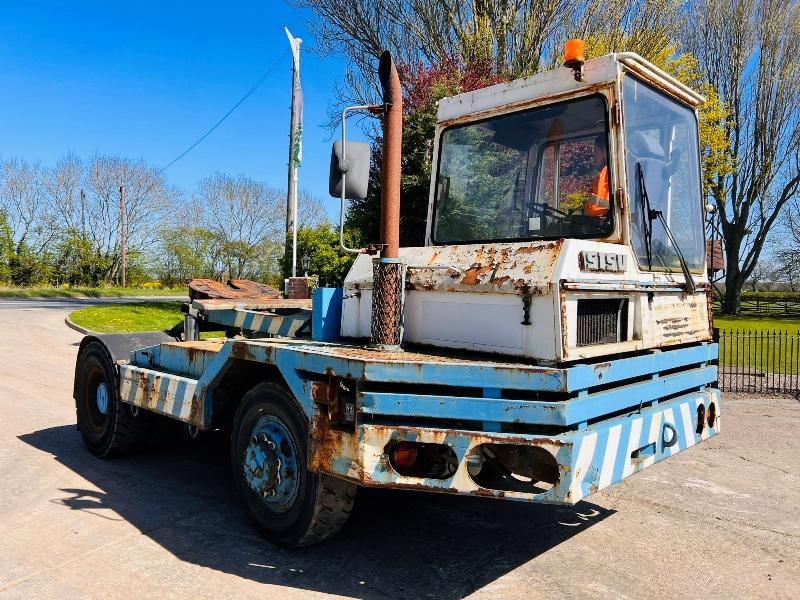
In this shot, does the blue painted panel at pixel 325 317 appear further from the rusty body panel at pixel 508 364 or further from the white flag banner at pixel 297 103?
the white flag banner at pixel 297 103

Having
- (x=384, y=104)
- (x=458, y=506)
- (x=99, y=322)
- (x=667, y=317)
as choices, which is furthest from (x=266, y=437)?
(x=99, y=322)

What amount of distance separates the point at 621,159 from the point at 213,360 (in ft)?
9.17

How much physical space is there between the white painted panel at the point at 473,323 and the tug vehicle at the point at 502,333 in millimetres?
12

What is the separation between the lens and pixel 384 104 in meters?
4.04

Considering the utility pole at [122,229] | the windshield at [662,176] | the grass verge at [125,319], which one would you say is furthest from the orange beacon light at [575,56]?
the utility pole at [122,229]

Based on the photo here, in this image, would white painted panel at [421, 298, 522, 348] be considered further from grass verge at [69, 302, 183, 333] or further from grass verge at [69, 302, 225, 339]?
grass verge at [69, 302, 183, 333]

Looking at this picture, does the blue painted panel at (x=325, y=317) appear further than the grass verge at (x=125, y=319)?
No

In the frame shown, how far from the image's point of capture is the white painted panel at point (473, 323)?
138 inches

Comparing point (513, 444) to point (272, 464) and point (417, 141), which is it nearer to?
point (272, 464)

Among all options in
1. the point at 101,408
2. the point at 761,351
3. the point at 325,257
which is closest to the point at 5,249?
the point at 325,257

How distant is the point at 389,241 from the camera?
155 inches

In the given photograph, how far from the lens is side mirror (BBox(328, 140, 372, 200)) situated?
12.8 feet

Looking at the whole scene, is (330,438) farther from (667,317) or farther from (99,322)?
(99,322)

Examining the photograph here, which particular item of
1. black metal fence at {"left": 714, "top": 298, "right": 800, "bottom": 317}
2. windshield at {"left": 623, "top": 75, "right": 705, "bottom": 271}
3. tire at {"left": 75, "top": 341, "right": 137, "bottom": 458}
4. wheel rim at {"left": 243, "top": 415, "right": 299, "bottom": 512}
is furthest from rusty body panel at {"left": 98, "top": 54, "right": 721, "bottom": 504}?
black metal fence at {"left": 714, "top": 298, "right": 800, "bottom": 317}
